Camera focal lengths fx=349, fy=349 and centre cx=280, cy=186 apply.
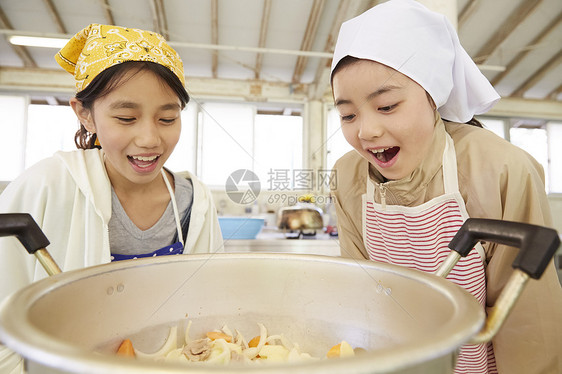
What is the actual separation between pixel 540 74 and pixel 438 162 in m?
5.35

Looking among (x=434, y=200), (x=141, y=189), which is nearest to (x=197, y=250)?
(x=141, y=189)

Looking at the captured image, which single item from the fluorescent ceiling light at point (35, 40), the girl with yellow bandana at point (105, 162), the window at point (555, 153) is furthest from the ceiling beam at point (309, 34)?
the window at point (555, 153)

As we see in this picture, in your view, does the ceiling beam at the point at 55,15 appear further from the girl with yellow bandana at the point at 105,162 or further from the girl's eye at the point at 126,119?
the girl's eye at the point at 126,119

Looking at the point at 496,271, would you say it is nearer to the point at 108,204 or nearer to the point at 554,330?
the point at 554,330

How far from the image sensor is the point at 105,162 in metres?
0.83

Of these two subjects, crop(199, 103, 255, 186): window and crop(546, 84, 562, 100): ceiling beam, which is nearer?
crop(199, 103, 255, 186): window

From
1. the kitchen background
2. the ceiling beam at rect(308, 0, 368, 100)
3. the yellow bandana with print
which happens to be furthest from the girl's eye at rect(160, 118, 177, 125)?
the ceiling beam at rect(308, 0, 368, 100)

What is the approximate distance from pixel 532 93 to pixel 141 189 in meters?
6.04

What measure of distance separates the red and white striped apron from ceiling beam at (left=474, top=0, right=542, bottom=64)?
4.41m

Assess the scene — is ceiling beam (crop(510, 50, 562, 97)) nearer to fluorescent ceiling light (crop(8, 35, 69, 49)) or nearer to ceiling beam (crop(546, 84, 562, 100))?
ceiling beam (crop(546, 84, 562, 100))

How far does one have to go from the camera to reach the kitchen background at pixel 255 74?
3.71 m

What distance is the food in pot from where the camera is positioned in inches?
16.9

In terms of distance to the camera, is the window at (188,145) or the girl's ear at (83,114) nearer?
the girl's ear at (83,114)

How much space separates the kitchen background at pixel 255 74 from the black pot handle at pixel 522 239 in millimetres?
2868
